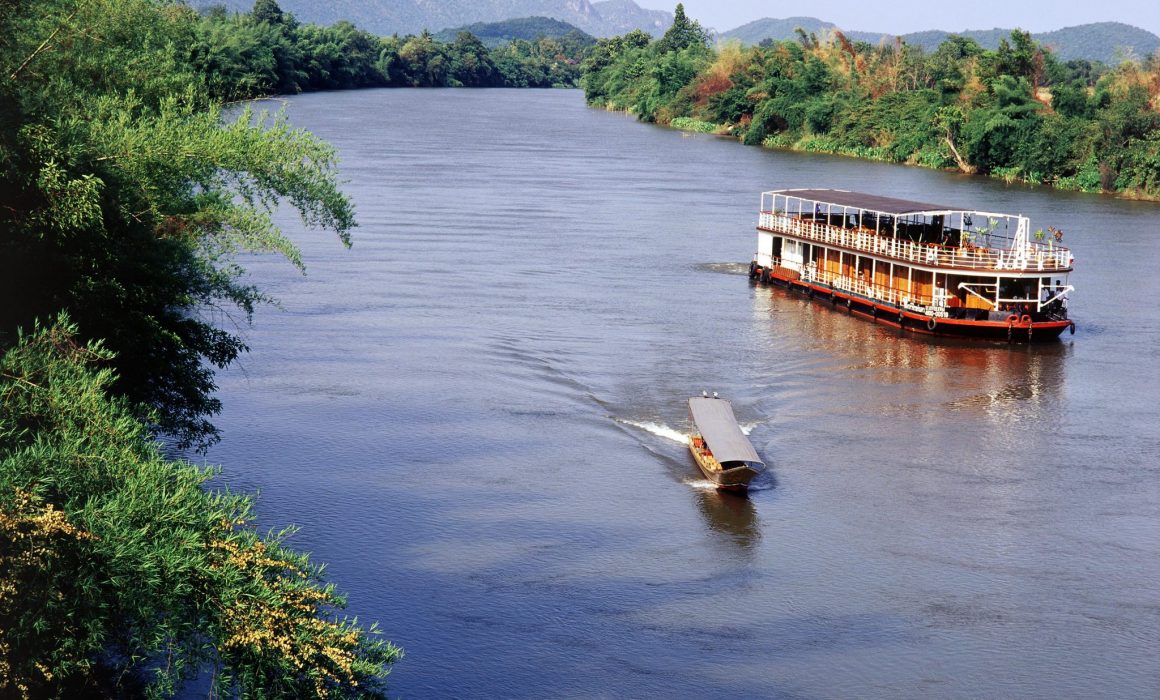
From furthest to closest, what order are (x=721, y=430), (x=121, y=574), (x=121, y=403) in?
(x=721, y=430)
(x=121, y=403)
(x=121, y=574)

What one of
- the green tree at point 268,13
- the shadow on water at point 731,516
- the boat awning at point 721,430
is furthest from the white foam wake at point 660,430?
the green tree at point 268,13

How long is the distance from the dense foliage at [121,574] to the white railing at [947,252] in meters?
26.5

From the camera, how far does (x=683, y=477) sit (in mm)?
25625

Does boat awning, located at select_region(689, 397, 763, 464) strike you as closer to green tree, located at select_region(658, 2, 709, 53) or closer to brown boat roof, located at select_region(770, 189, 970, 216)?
brown boat roof, located at select_region(770, 189, 970, 216)

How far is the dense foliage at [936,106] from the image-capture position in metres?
73.8

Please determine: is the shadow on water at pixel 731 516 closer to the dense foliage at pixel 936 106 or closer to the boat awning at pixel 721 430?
the boat awning at pixel 721 430

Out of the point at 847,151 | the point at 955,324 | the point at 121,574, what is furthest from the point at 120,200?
the point at 847,151

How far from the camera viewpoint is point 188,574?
13305mm

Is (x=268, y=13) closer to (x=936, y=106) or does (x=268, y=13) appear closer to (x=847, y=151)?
(x=847, y=151)

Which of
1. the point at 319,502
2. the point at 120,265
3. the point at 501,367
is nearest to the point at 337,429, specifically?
the point at 319,502

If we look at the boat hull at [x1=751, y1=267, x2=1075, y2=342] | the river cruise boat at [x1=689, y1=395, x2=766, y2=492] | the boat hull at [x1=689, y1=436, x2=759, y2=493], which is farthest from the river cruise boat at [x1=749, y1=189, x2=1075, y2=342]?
the boat hull at [x1=689, y1=436, x2=759, y2=493]

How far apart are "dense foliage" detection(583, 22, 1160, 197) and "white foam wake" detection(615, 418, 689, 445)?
1953 inches

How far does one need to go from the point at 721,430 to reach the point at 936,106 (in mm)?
67312

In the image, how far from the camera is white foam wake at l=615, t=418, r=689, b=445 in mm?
27812
